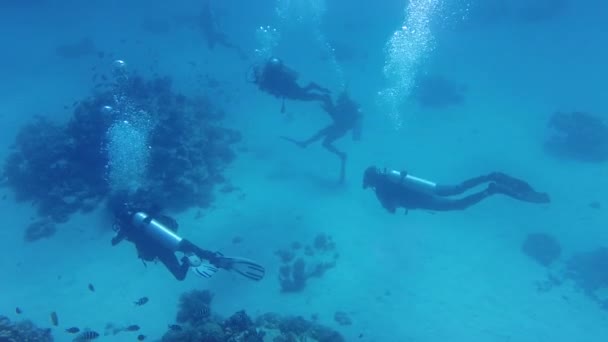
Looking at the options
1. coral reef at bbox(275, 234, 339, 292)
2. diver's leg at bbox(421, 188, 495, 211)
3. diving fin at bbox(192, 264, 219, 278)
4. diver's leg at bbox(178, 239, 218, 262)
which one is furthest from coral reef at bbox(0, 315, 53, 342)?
diver's leg at bbox(421, 188, 495, 211)

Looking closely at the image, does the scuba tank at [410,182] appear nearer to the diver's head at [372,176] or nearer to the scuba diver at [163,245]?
the diver's head at [372,176]

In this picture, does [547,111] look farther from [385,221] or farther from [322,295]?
[322,295]

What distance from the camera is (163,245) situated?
9641 mm

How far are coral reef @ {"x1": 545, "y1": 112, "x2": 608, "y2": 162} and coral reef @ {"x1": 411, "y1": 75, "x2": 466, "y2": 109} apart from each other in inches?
289

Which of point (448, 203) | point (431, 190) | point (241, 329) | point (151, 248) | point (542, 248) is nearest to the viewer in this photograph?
point (241, 329)

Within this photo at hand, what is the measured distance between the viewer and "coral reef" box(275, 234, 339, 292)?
12935 millimetres

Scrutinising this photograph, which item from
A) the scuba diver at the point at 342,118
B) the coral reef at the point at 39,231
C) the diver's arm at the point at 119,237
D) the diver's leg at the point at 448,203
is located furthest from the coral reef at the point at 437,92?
the coral reef at the point at 39,231

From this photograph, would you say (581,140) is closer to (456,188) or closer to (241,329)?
(456,188)

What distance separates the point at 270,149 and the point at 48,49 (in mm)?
34081

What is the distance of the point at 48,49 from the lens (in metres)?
40.4

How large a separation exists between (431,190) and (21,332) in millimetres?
12236

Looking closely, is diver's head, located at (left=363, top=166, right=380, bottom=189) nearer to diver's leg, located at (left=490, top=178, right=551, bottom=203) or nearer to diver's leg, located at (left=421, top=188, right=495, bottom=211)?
diver's leg, located at (left=421, top=188, right=495, bottom=211)

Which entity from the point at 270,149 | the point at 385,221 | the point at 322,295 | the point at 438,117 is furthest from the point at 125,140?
the point at 438,117

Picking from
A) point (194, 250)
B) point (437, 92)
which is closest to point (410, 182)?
point (194, 250)
